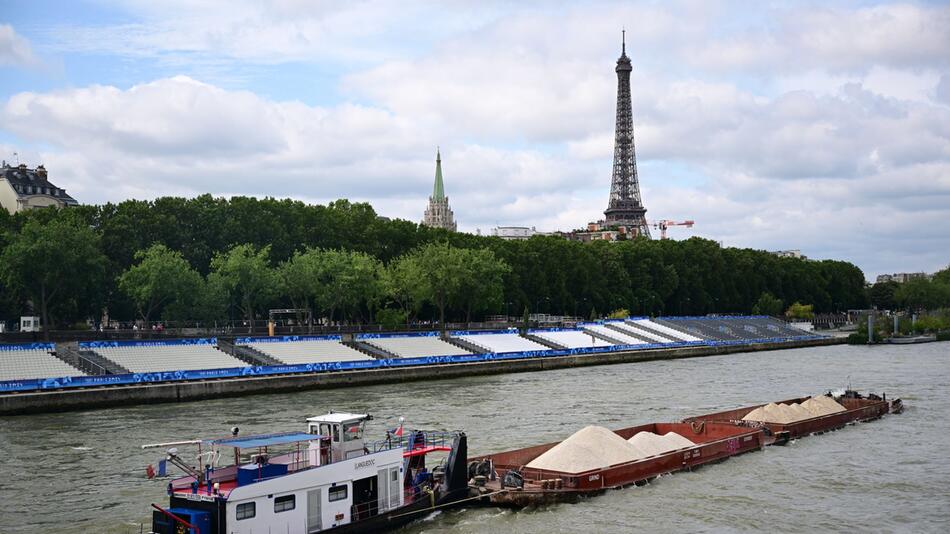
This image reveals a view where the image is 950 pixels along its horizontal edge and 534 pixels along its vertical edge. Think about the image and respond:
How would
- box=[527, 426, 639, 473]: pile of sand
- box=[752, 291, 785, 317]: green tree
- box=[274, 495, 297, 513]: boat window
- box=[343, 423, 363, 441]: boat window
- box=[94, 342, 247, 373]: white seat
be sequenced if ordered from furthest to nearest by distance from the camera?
box=[752, 291, 785, 317]: green tree
box=[94, 342, 247, 373]: white seat
box=[527, 426, 639, 473]: pile of sand
box=[343, 423, 363, 441]: boat window
box=[274, 495, 297, 513]: boat window

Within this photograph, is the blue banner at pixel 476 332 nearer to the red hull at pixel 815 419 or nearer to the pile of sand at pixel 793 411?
the red hull at pixel 815 419

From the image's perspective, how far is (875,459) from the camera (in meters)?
39.9

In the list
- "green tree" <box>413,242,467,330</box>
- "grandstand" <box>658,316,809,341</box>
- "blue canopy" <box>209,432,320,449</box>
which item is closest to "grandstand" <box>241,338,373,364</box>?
"green tree" <box>413,242,467,330</box>

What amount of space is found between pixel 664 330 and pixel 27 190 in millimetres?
94442

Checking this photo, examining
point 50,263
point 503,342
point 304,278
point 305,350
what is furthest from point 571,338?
point 50,263

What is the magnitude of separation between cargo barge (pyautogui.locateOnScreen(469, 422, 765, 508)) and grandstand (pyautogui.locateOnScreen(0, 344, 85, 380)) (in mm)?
34914

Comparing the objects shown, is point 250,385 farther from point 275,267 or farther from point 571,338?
point 571,338

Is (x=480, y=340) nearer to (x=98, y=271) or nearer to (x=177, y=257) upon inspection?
(x=177, y=257)

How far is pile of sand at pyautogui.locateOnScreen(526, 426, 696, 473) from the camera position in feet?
109

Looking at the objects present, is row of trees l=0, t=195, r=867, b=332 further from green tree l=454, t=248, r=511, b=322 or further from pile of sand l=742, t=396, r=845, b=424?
pile of sand l=742, t=396, r=845, b=424

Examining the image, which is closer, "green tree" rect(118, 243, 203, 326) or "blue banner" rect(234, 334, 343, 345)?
"blue banner" rect(234, 334, 343, 345)

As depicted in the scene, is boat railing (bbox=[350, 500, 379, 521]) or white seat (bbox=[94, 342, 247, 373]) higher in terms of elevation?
white seat (bbox=[94, 342, 247, 373])

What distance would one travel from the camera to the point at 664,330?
12200cm

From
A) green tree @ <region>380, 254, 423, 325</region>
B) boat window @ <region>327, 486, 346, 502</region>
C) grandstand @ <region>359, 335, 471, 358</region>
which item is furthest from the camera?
green tree @ <region>380, 254, 423, 325</region>
